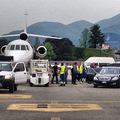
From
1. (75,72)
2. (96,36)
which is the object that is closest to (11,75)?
(75,72)

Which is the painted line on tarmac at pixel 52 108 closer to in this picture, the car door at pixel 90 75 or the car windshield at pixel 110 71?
the car windshield at pixel 110 71

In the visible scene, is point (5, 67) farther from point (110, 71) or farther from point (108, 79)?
point (110, 71)

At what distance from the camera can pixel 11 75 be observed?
18625 mm

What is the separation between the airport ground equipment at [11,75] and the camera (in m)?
18.3

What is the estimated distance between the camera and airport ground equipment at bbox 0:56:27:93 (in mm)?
18281

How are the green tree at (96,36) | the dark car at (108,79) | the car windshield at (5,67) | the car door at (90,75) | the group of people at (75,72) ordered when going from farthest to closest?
the green tree at (96,36) < the car door at (90,75) < the group of people at (75,72) < the dark car at (108,79) < the car windshield at (5,67)

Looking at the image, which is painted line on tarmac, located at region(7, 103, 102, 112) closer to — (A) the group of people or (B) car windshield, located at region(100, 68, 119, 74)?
(B) car windshield, located at region(100, 68, 119, 74)

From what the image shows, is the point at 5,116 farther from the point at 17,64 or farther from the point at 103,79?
the point at 103,79

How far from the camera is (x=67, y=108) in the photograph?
12.2 meters

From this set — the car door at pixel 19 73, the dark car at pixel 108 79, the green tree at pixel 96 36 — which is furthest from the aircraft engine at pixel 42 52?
the green tree at pixel 96 36

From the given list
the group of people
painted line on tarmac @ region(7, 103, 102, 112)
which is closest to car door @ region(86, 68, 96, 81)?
the group of people

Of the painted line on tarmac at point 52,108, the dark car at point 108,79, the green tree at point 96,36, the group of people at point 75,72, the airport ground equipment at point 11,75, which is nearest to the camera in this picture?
the painted line on tarmac at point 52,108

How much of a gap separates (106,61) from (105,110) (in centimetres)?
3755

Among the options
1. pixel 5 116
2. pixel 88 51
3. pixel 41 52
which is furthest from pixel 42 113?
pixel 88 51
